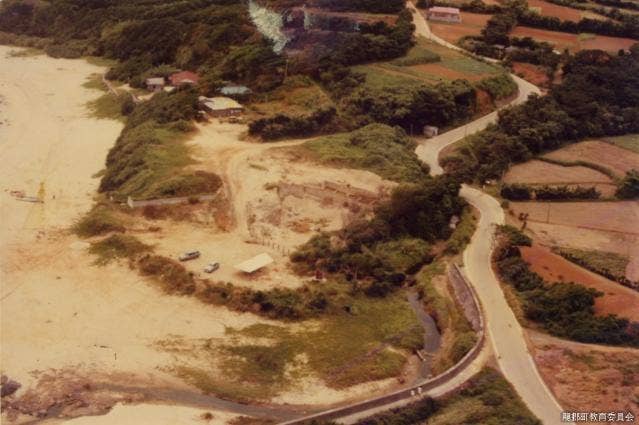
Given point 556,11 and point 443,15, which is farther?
point 556,11

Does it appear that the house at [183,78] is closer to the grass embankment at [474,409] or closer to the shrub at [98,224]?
the shrub at [98,224]

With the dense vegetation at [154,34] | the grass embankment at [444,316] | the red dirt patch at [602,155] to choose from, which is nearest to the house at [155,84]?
the dense vegetation at [154,34]

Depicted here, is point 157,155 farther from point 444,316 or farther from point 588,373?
point 588,373

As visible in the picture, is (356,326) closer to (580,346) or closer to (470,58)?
(580,346)

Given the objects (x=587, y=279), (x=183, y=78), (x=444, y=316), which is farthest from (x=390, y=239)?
(x=183, y=78)

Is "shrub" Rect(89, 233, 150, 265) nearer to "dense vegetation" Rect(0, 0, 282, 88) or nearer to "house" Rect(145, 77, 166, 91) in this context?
"dense vegetation" Rect(0, 0, 282, 88)

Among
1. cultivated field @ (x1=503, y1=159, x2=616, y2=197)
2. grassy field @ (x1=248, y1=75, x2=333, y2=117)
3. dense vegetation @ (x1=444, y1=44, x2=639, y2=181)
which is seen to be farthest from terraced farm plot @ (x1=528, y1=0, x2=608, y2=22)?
grassy field @ (x1=248, y1=75, x2=333, y2=117)
